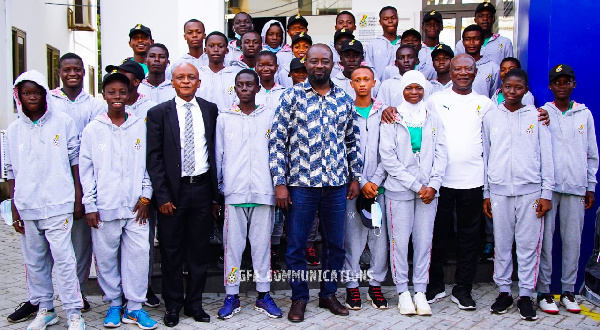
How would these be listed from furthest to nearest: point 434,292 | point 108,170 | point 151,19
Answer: point 151,19
point 434,292
point 108,170

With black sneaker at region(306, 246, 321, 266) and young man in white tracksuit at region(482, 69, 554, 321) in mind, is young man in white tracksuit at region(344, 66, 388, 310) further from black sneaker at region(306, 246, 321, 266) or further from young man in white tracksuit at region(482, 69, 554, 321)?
young man in white tracksuit at region(482, 69, 554, 321)

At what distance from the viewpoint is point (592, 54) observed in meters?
5.80

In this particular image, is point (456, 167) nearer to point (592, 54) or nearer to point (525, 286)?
point (525, 286)

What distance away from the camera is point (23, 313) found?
4.99 m

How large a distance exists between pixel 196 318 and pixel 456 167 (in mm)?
2684

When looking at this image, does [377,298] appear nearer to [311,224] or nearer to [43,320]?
[311,224]

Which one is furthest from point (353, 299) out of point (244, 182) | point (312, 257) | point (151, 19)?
point (151, 19)

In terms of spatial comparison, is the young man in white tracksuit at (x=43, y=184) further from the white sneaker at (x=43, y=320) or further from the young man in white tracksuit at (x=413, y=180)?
the young man in white tracksuit at (x=413, y=180)

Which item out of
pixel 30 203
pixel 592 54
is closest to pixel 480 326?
pixel 592 54

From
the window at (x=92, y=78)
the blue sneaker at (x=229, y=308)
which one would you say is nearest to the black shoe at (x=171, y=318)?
the blue sneaker at (x=229, y=308)

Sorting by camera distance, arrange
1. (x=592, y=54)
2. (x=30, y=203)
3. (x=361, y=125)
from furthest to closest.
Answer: (x=592, y=54) → (x=361, y=125) → (x=30, y=203)

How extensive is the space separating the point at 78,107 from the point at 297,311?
2.69 m

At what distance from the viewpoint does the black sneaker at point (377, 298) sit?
530 cm

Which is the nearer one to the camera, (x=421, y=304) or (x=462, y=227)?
(x=421, y=304)
